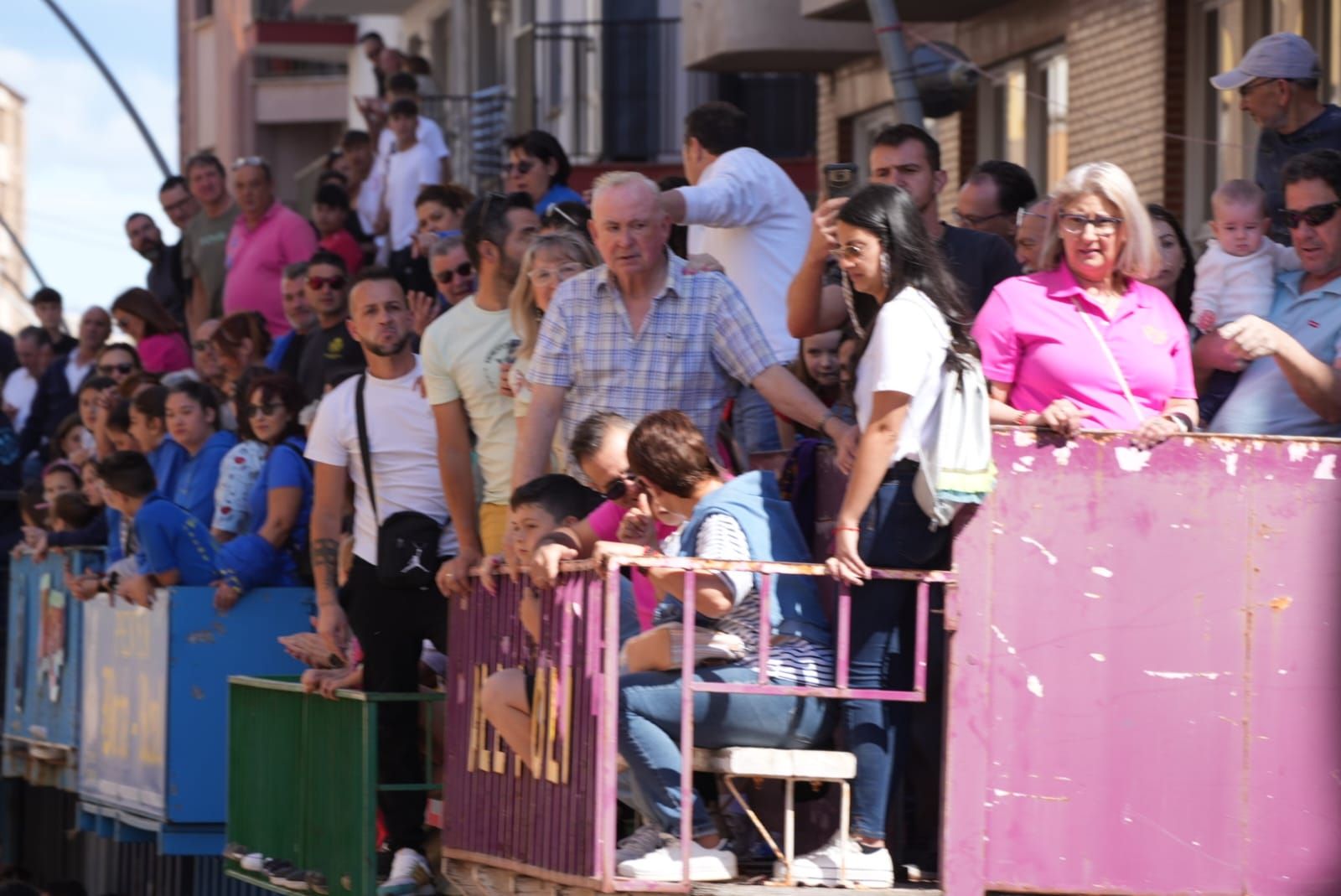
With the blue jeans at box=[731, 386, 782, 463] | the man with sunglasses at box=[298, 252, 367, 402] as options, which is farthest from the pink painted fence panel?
the man with sunglasses at box=[298, 252, 367, 402]

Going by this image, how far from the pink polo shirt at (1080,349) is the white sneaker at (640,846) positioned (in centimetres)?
154

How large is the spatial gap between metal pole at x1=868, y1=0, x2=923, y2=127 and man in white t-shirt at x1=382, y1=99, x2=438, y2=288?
15.4 feet

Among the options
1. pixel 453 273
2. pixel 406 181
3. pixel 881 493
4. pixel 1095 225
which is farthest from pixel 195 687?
pixel 406 181

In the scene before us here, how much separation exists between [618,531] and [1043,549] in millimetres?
1461

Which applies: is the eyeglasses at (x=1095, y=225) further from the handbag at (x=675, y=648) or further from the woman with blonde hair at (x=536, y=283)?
the woman with blonde hair at (x=536, y=283)

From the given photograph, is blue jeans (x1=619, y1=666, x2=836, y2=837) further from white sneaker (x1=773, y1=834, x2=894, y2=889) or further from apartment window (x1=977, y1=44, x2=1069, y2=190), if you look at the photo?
apartment window (x1=977, y1=44, x2=1069, y2=190)

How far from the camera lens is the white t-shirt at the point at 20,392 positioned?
67.8ft

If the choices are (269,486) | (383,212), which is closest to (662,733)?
(269,486)

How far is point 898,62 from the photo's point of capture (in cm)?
1298

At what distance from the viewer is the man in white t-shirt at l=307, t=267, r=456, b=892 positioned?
9.27m

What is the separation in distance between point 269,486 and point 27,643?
4589 mm

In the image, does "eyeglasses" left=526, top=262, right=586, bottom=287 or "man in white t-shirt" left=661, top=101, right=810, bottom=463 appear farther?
"man in white t-shirt" left=661, top=101, right=810, bottom=463

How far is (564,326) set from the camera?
8.09 meters

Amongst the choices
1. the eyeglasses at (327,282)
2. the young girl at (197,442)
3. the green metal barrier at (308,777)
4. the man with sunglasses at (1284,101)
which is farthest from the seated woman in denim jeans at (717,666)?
the eyeglasses at (327,282)
